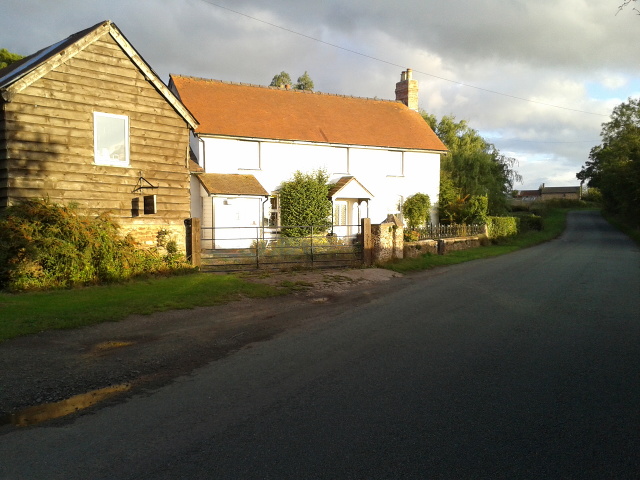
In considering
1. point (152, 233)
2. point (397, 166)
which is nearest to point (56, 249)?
point (152, 233)

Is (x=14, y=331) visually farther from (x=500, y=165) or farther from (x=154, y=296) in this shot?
(x=500, y=165)

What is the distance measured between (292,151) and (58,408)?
78.6 ft

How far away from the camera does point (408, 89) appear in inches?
1497

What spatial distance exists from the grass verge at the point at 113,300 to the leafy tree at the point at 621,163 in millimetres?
36504

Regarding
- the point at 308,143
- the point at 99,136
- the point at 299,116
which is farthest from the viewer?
the point at 299,116

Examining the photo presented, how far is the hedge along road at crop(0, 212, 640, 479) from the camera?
178 inches

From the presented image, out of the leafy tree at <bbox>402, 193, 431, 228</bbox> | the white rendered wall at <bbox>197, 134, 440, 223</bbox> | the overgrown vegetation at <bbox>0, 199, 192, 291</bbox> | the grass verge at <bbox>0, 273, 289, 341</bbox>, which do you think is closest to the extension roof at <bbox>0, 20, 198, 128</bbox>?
the overgrown vegetation at <bbox>0, 199, 192, 291</bbox>

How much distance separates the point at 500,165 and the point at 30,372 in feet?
142

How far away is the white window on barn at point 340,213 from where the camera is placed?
29.9 m

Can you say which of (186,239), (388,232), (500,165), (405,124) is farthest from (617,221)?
(186,239)

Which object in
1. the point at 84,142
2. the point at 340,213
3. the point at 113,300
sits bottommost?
the point at 113,300

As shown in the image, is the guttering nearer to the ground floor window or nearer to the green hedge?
the ground floor window

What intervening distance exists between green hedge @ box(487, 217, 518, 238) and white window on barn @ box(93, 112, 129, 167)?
75.8 ft

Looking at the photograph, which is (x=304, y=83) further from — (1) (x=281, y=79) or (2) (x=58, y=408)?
(2) (x=58, y=408)
